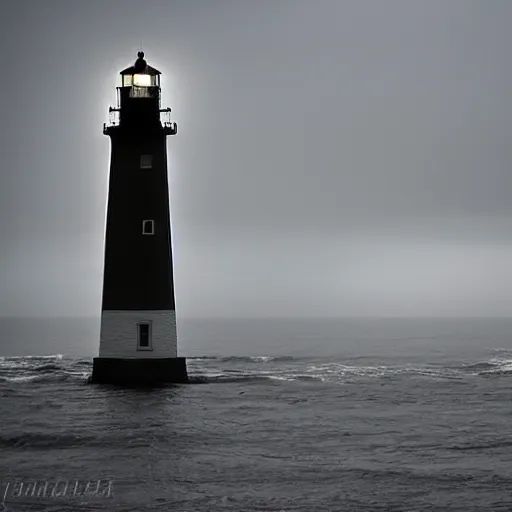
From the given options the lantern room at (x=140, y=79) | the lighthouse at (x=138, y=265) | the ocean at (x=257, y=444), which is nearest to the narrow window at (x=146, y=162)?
the lighthouse at (x=138, y=265)

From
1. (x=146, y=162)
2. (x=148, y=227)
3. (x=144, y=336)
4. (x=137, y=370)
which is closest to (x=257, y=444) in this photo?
(x=137, y=370)

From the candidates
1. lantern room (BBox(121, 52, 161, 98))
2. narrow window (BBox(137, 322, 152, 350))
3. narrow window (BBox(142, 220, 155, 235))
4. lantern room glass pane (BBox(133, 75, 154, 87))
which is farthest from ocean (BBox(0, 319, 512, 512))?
lantern room glass pane (BBox(133, 75, 154, 87))

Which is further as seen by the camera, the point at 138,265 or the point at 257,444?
the point at 138,265

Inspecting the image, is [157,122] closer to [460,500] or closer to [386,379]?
[386,379]

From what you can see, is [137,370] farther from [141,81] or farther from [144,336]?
[141,81]

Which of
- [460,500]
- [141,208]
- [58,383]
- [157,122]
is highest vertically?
[157,122]

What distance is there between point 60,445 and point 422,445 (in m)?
9.92

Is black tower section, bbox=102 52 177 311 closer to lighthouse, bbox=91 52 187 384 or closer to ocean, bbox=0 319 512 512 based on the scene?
lighthouse, bbox=91 52 187 384

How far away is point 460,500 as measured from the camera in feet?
78.6

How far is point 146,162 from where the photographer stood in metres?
42.0

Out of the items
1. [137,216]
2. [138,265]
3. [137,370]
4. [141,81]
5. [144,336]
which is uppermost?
[141,81]

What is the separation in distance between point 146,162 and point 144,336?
6544mm

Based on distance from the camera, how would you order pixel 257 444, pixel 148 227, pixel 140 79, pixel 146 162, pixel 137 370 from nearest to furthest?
pixel 257 444
pixel 137 370
pixel 148 227
pixel 146 162
pixel 140 79

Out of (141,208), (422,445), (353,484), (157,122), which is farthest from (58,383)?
(353,484)
